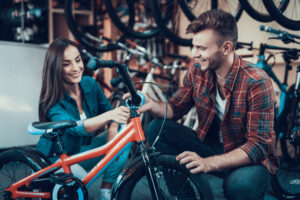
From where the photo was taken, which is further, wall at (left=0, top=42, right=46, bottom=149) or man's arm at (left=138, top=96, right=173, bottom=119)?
wall at (left=0, top=42, right=46, bottom=149)

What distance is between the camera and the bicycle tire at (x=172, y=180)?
122cm

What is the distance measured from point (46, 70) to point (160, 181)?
80cm

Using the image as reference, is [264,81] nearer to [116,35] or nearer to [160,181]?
[160,181]

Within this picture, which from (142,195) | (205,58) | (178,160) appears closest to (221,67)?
(205,58)

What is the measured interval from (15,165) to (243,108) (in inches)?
44.0

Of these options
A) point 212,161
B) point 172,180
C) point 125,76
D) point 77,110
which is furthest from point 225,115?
point 77,110

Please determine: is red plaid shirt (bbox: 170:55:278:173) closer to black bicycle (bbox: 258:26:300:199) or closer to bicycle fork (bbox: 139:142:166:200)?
bicycle fork (bbox: 139:142:166:200)

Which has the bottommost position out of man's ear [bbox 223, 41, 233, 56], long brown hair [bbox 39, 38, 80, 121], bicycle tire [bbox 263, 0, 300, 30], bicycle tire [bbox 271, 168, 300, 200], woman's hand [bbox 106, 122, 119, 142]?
bicycle tire [bbox 271, 168, 300, 200]

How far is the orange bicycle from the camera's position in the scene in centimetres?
122

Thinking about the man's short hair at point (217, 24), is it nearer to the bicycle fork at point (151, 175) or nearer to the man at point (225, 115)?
the man at point (225, 115)

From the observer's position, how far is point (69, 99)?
1.58m

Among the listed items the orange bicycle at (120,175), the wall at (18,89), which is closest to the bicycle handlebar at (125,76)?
the orange bicycle at (120,175)

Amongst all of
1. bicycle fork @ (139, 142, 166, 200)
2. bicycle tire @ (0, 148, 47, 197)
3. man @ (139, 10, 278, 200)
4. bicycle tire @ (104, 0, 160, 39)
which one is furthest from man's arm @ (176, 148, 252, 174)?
bicycle tire @ (104, 0, 160, 39)

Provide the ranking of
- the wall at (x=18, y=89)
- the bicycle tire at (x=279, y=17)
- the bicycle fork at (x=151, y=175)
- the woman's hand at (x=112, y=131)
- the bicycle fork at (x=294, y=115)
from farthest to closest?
the wall at (x=18, y=89) < the bicycle fork at (x=294, y=115) < the bicycle tire at (x=279, y=17) < the woman's hand at (x=112, y=131) < the bicycle fork at (x=151, y=175)
